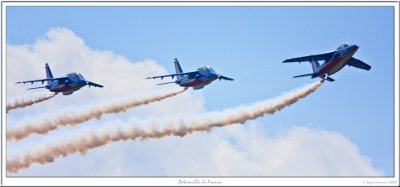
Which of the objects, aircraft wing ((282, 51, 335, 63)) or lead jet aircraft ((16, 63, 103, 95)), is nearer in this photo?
aircraft wing ((282, 51, 335, 63))

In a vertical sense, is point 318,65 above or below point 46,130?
above

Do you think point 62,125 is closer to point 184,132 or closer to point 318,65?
point 184,132

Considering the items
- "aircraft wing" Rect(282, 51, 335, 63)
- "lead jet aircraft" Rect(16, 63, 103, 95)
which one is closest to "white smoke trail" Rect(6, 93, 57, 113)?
"lead jet aircraft" Rect(16, 63, 103, 95)

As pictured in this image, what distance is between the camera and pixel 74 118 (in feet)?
313

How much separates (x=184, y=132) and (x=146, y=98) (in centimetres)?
663

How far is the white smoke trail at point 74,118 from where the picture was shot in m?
92.8

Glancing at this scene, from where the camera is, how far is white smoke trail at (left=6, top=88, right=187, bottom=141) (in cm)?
9275

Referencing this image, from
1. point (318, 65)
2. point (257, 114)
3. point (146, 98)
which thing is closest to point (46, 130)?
point (146, 98)

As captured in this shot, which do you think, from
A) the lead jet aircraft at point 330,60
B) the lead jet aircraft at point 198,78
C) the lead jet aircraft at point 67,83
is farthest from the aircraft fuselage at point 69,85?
the lead jet aircraft at point 330,60

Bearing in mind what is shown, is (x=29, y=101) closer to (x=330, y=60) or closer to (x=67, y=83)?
(x=67, y=83)

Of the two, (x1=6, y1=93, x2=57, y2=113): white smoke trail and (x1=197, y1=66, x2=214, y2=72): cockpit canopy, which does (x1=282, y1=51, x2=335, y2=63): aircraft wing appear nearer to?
(x1=197, y1=66, x2=214, y2=72): cockpit canopy

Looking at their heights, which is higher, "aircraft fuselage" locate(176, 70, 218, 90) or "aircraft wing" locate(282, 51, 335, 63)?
"aircraft wing" locate(282, 51, 335, 63)

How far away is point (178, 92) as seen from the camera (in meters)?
98.7

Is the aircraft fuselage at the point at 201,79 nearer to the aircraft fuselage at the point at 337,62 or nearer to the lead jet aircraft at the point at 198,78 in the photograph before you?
the lead jet aircraft at the point at 198,78
